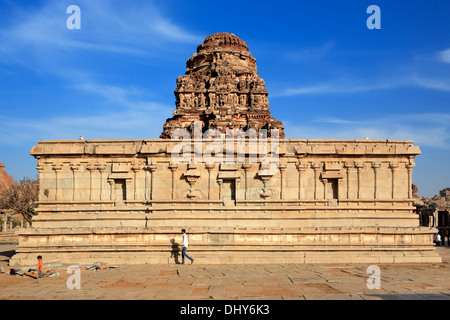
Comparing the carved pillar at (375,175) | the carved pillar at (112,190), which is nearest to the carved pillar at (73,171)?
the carved pillar at (112,190)

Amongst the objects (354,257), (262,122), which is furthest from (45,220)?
(262,122)

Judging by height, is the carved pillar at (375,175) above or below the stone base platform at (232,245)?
above

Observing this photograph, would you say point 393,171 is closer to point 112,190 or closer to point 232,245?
point 232,245

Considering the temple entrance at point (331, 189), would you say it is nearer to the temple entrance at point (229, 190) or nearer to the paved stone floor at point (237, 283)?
the paved stone floor at point (237, 283)

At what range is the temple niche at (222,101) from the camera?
134 feet

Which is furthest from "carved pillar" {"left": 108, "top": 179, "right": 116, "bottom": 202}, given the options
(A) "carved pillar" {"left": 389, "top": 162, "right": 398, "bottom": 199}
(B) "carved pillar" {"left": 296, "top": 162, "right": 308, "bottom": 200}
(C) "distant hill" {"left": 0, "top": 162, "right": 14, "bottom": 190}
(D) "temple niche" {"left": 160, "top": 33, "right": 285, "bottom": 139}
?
(C) "distant hill" {"left": 0, "top": 162, "right": 14, "bottom": 190}

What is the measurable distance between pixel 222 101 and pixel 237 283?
31.3m

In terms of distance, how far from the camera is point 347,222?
17.9 meters

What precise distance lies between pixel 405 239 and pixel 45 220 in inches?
620

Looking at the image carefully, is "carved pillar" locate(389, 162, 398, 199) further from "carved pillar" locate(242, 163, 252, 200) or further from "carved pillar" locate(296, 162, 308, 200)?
"carved pillar" locate(242, 163, 252, 200)

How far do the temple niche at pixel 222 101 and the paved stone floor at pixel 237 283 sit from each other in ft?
85.8

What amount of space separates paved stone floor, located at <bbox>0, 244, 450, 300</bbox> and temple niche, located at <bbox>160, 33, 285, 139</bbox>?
26147 millimetres
